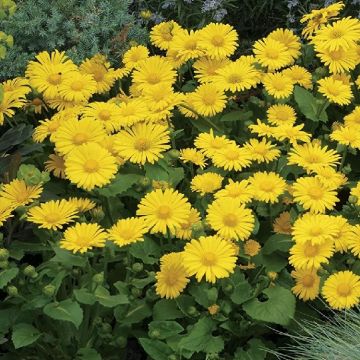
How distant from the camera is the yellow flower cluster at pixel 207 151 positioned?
2021 mm

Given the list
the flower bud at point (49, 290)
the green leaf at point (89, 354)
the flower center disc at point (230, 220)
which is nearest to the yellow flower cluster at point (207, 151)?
the flower center disc at point (230, 220)

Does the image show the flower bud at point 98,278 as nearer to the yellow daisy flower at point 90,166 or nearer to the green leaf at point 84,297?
the green leaf at point 84,297

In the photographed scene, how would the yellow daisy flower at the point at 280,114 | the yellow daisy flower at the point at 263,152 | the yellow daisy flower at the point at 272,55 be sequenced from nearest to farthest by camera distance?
1. the yellow daisy flower at the point at 263,152
2. the yellow daisy flower at the point at 280,114
3. the yellow daisy flower at the point at 272,55

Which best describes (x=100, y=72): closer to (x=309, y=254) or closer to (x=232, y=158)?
(x=232, y=158)

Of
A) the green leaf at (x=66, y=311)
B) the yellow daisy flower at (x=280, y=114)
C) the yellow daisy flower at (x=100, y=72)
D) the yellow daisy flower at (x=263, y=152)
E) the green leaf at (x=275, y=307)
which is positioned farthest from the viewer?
the yellow daisy flower at (x=100, y=72)

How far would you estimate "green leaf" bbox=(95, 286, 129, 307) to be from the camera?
75.5 inches

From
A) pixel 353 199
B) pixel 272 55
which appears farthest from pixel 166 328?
pixel 272 55

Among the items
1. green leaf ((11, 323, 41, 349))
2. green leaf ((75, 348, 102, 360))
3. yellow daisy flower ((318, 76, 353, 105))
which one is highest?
yellow daisy flower ((318, 76, 353, 105))

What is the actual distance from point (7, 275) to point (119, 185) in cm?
44

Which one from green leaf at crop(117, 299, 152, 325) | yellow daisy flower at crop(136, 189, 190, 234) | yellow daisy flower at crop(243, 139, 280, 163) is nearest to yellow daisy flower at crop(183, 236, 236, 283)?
yellow daisy flower at crop(136, 189, 190, 234)

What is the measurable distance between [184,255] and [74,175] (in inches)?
15.4

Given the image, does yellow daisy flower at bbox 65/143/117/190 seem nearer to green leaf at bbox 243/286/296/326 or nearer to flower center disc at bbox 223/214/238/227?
flower center disc at bbox 223/214/238/227

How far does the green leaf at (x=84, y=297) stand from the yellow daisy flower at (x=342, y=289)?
1.98 feet

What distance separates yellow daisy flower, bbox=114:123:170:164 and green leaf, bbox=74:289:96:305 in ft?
1.59
